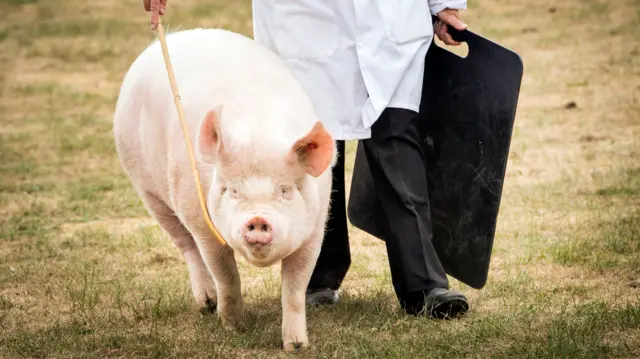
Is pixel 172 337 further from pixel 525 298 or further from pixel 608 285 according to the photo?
pixel 608 285

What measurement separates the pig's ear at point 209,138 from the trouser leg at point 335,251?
153 centimetres

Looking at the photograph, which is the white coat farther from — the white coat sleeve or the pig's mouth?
the pig's mouth

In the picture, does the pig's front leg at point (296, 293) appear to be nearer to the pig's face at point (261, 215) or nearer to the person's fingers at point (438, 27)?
the pig's face at point (261, 215)

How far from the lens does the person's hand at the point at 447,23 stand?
16.4ft

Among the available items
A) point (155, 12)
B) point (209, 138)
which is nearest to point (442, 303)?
point (209, 138)

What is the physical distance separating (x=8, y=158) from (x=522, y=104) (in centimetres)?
546

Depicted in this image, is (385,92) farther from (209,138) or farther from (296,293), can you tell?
(209,138)

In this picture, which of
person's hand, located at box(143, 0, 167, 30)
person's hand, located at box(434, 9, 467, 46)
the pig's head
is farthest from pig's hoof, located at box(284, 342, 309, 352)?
person's hand, located at box(434, 9, 467, 46)

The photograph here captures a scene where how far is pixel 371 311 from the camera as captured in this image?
4.93 m

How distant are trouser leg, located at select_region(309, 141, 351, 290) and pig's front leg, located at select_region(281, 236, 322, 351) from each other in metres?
0.92

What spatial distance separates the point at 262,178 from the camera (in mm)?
3771

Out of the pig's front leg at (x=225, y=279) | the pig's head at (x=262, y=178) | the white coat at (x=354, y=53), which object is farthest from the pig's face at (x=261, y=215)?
the white coat at (x=354, y=53)

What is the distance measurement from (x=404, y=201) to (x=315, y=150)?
1.09 m

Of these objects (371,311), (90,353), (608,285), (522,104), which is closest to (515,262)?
(608,285)
